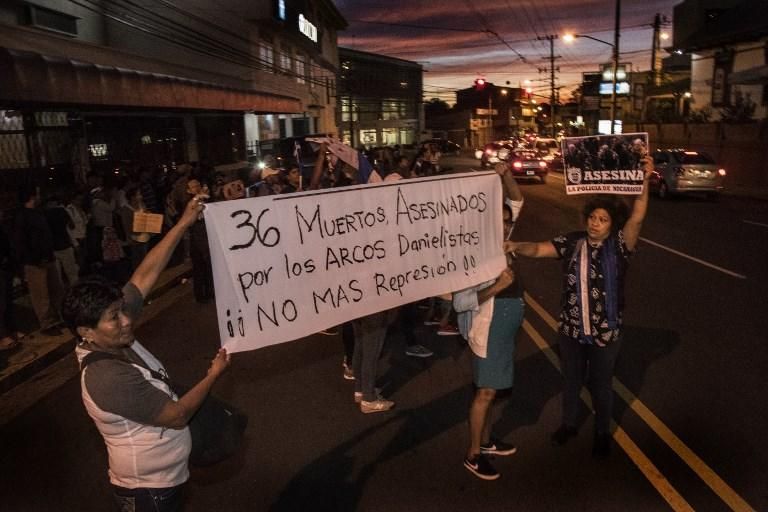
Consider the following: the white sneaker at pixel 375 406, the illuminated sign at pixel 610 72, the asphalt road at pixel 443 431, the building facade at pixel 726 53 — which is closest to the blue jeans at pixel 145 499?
the asphalt road at pixel 443 431

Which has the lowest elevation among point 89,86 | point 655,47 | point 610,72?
point 89,86

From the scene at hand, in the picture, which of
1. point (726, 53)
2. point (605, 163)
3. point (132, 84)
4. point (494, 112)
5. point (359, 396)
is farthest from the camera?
point (494, 112)

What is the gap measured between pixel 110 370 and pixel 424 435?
2.94 meters

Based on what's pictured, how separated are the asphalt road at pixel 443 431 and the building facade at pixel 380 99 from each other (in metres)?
56.8

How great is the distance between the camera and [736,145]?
89.7 ft

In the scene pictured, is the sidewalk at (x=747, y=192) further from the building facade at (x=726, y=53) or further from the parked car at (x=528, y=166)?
the parked car at (x=528, y=166)

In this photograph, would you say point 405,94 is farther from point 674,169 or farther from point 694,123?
point 674,169

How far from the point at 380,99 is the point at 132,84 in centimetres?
5951

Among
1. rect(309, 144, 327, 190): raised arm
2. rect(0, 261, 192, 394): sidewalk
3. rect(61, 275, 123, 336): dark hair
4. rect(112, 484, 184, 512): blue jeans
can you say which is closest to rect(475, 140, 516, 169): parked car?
rect(309, 144, 327, 190): raised arm

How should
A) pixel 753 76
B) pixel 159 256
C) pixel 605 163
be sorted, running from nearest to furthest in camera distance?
pixel 159 256 < pixel 605 163 < pixel 753 76

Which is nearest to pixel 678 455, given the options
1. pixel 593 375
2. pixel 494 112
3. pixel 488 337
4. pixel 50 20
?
pixel 593 375

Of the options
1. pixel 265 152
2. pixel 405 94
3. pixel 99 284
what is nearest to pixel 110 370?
pixel 99 284

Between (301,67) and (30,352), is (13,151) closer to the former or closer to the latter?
(30,352)

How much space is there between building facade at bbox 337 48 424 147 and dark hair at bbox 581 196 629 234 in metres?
59.1
